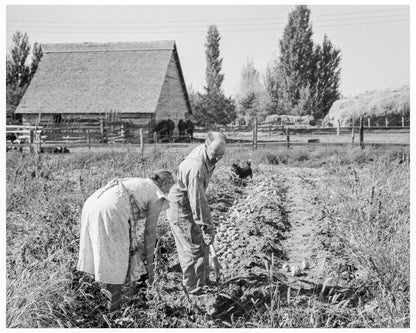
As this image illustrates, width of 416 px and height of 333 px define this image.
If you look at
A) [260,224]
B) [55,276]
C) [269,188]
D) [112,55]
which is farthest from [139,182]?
[112,55]

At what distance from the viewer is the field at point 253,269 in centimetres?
319

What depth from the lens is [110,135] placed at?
66.8ft

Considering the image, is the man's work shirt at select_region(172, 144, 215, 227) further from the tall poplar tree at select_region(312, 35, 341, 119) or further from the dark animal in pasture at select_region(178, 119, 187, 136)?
the tall poplar tree at select_region(312, 35, 341, 119)

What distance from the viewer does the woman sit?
11.2 ft

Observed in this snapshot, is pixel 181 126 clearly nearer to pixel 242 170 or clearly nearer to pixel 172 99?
pixel 172 99

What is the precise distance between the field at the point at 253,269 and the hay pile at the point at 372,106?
21.3 metres

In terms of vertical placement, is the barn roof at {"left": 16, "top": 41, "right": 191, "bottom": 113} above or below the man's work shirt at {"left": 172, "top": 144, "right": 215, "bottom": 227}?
above

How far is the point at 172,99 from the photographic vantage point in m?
24.0

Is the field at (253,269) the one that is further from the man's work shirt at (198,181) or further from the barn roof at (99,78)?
the barn roof at (99,78)

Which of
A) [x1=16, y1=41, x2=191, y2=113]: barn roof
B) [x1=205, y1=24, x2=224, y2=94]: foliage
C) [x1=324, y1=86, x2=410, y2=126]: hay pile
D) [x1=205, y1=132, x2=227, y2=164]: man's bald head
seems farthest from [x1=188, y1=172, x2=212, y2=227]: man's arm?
[x1=205, y1=24, x2=224, y2=94]: foliage

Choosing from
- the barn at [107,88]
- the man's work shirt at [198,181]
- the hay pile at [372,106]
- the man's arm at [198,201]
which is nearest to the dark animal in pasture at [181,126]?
the barn at [107,88]

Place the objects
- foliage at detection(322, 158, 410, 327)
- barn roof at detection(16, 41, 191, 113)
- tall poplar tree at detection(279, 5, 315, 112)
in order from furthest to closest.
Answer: tall poplar tree at detection(279, 5, 315, 112), barn roof at detection(16, 41, 191, 113), foliage at detection(322, 158, 410, 327)

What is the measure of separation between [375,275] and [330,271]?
2.18 ft

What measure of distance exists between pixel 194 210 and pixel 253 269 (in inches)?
46.3
